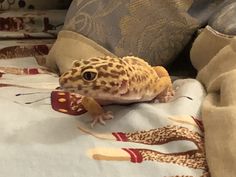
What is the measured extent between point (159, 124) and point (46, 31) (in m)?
0.76

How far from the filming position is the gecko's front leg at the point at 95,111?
757mm

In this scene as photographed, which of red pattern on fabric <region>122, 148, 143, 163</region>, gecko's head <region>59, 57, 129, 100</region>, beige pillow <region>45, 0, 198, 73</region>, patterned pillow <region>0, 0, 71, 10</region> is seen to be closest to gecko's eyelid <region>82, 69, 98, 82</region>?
gecko's head <region>59, 57, 129, 100</region>

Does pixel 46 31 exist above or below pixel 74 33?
below

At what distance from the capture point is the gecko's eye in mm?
708

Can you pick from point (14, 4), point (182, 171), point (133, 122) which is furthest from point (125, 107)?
point (14, 4)

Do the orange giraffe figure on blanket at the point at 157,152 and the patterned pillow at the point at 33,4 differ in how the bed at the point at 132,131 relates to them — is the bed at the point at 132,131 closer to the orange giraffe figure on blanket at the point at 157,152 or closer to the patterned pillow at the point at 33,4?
the orange giraffe figure on blanket at the point at 157,152

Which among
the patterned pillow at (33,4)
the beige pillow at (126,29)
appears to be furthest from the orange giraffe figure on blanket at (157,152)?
the patterned pillow at (33,4)

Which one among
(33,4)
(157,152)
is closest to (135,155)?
(157,152)

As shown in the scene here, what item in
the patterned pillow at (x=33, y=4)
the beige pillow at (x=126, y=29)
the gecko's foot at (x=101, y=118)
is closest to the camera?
the gecko's foot at (x=101, y=118)

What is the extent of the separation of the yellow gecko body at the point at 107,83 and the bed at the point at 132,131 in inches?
0.8

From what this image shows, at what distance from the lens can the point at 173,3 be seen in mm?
1063

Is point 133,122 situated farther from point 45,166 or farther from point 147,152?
point 45,166

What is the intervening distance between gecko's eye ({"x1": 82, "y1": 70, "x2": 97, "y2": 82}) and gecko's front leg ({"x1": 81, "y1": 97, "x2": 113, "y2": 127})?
0.23ft

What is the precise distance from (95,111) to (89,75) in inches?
3.0
